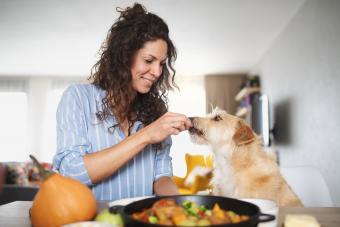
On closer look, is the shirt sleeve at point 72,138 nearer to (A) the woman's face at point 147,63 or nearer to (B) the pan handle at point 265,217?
(A) the woman's face at point 147,63

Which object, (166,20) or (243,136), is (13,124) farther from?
(243,136)

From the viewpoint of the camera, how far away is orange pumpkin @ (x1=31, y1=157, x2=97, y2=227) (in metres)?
0.71

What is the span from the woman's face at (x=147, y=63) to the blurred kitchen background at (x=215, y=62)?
1279 mm

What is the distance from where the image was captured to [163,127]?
1.17 meters

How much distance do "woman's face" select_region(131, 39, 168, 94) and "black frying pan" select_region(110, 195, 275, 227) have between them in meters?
0.87

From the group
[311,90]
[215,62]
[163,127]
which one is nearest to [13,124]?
[215,62]

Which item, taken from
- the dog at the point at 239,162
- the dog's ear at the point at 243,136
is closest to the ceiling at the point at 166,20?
the dog at the point at 239,162

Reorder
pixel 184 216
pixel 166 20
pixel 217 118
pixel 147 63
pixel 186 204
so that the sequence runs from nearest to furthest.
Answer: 1. pixel 184 216
2. pixel 186 204
3. pixel 147 63
4. pixel 217 118
5. pixel 166 20

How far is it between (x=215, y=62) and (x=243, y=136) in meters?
5.63

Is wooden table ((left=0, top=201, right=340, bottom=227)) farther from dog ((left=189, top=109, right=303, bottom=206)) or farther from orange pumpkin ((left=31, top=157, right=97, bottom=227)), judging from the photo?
dog ((left=189, top=109, right=303, bottom=206))

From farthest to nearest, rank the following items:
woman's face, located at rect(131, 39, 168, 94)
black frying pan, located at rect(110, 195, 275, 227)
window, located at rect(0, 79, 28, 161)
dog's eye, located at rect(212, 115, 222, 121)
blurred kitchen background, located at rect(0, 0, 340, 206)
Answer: window, located at rect(0, 79, 28, 161) → blurred kitchen background, located at rect(0, 0, 340, 206) → dog's eye, located at rect(212, 115, 222, 121) → woman's face, located at rect(131, 39, 168, 94) → black frying pan, located at rect(110, 195, 275, 227)

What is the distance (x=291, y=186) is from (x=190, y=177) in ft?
12.4

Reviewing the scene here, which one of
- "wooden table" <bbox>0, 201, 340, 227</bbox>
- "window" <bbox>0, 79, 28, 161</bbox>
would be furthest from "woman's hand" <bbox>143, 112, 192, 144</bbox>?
"window" <bbox>0, 79, 28, 161</bbox>

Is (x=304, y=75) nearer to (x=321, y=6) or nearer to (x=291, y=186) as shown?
(x=321, y=6)
